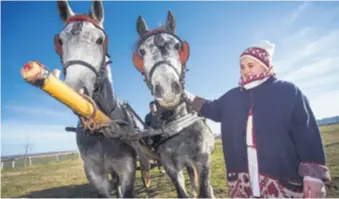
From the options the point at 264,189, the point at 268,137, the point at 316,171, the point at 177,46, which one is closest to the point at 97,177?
the point at 177,46

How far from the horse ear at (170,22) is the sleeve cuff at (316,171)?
8.54 feet

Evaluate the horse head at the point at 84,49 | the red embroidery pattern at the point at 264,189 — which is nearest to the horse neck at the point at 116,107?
the horse head at the point at 84,49

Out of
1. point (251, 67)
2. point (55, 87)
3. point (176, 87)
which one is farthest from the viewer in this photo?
point (176, 87)

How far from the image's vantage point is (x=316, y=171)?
1.91 metres

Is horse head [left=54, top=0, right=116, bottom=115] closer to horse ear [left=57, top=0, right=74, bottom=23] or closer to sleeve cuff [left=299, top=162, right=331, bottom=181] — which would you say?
horse ear [left=57, top=0, right=74, bottom=23]

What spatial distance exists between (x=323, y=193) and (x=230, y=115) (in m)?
1.01

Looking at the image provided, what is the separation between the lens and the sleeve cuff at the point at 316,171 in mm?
1895

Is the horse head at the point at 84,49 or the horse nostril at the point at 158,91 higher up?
the horse head at the point at 84,49

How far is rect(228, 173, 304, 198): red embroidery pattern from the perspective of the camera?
6.99 feet

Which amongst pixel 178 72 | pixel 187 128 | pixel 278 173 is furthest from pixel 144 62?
pixel 278 173

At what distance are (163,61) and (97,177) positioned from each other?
1919 mm

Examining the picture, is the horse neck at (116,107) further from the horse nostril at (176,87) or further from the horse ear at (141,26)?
the horse nostril at (176,87)

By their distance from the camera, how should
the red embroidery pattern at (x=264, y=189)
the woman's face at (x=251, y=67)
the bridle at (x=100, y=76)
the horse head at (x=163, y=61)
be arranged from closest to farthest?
1. the red embroidery pattern at (x=264, y=189)
2. the woman's face at (x=251, y=67)
3. the bridle at (x=100, y=76)
4. the horse head at (x=163, y=61)

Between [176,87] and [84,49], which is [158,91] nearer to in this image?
[176,87]
